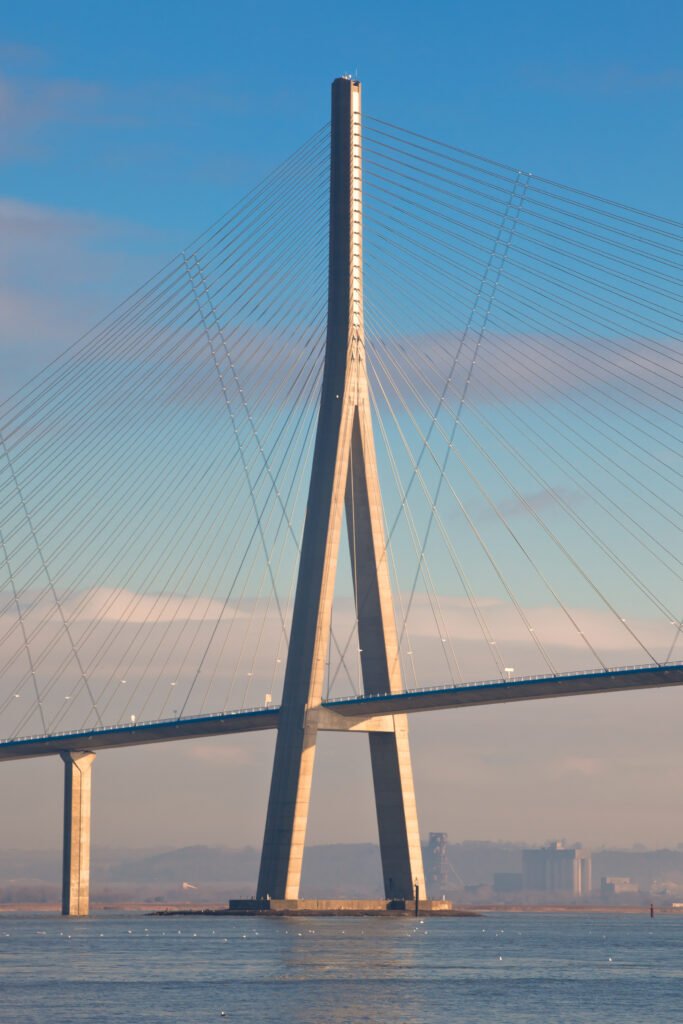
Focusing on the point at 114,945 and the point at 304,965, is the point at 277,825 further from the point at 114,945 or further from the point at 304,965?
the point at 304,965

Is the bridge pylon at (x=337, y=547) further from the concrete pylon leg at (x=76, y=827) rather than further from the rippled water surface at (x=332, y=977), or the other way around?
the concrete pylon leg at (x=76, y=827)

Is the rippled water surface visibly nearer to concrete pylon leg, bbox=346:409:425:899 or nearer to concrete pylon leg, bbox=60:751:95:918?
concrete pylon leg, bbox=346:409:425:899

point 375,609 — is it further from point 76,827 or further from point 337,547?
point 76,827

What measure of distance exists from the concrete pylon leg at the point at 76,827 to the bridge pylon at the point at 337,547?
46.6 feet

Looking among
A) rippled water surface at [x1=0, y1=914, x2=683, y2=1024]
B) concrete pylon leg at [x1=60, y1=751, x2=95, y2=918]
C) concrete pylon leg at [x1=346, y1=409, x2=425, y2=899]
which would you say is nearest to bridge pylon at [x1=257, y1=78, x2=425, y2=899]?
concrete pylon leg at [x1=346, y1=409, x2=425, y2=899]

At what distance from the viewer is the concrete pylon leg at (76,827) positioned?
91250 mm

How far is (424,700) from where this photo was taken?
76625 mm

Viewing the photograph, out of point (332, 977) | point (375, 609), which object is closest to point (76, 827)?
point (375, 609)

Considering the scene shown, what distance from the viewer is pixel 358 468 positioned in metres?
77.1

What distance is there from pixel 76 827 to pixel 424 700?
904 inches

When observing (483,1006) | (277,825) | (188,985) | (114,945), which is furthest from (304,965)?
(277,825)

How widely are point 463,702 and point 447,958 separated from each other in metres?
19.6

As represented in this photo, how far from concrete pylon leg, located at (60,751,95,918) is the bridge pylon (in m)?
14.2

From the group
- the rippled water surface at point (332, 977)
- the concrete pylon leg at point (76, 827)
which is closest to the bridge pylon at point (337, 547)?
the rippled water surface at point (332, 977)
